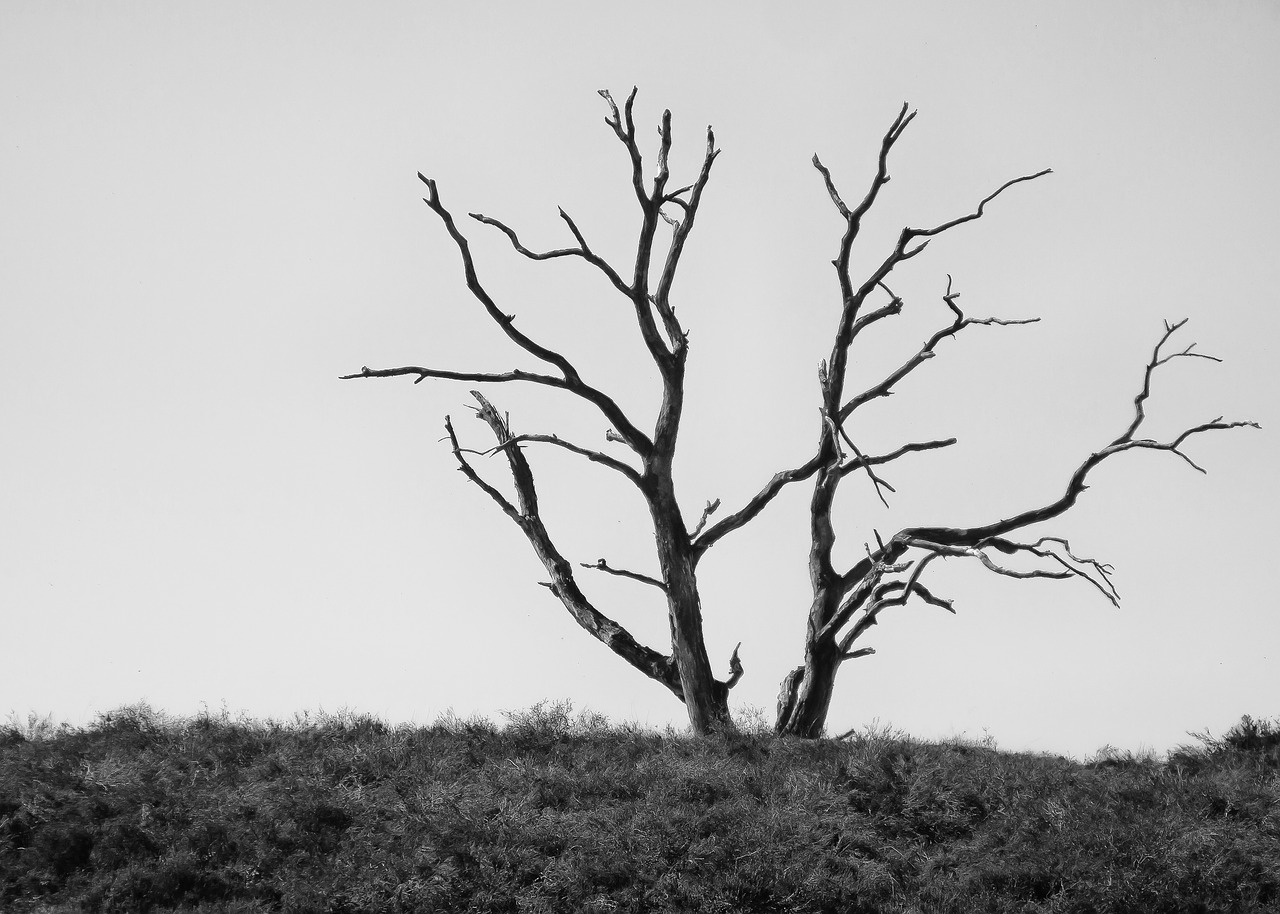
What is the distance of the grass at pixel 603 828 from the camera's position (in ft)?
30.9

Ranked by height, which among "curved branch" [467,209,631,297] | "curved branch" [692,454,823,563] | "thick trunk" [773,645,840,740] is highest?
"curved branch" [467,209,631,297]

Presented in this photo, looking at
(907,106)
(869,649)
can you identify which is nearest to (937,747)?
(869,649)

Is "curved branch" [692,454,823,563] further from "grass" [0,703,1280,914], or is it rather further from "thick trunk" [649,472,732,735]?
"grass" [0,703,1280,914]

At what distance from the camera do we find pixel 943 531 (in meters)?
14.3

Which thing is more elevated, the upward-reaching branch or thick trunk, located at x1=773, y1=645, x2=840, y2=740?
the upward-reaching branch

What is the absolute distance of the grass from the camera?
9406 millimetres

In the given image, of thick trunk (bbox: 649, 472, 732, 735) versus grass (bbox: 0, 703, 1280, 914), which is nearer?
grass (bbox: 0, 703, 1280, 914)

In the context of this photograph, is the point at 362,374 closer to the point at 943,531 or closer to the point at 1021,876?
the point at 943,531

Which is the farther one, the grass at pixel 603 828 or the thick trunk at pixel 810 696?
the thick trunk at pixel 810 696

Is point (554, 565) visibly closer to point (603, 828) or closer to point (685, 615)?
point (685, 615)

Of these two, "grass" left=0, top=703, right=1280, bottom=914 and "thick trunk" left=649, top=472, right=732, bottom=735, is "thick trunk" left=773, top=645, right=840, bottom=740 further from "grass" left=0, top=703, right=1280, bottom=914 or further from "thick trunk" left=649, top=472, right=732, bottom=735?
"grass" left=0, top=703, right=1280, bottom=914

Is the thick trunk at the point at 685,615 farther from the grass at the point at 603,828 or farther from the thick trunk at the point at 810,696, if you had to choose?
the grass at the point at 603,828

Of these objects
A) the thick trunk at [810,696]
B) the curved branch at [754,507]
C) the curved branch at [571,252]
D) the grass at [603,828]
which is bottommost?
the grass at [603,828]

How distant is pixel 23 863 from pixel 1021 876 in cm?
859
